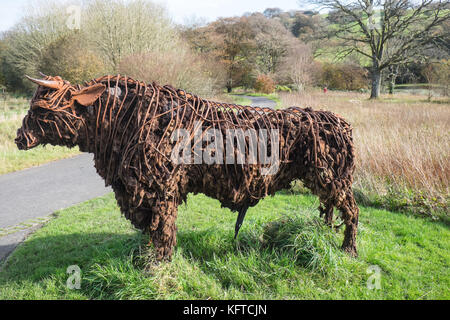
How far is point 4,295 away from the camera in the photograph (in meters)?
3.20

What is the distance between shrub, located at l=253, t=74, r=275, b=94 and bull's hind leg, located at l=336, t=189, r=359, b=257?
3367cm

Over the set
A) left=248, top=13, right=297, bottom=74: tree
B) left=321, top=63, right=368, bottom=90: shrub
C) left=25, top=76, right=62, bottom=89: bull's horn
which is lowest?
left=25, top=76, right=62, bottom=89: bull's horn

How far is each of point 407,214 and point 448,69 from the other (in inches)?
903

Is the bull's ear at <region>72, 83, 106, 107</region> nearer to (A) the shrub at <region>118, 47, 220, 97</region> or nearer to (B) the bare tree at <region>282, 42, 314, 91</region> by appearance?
(A) the shrub at <region>118, 47, 220, 97</region>

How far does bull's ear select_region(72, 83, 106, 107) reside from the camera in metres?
2.67

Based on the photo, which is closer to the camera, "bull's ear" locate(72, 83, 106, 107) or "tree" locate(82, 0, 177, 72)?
"bull's ear" locate(72, 83, 106, 107)

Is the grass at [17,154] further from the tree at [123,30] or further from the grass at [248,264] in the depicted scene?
the tree at [123,30]

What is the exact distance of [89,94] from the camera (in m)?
2.70

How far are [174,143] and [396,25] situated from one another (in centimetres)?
2935

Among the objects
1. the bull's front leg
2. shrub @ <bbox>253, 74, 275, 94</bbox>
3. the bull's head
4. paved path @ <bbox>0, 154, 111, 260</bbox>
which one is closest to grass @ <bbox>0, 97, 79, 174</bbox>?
paved path @ <bbox>0, 154, 111, 260</bbox>

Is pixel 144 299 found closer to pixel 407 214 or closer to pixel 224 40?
pixel 407 214

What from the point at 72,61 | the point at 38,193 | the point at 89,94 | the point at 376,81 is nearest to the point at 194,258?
the point at 89,94

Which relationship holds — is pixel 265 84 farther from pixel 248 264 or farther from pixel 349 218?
pixel 248 264

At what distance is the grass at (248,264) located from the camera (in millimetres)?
3027
